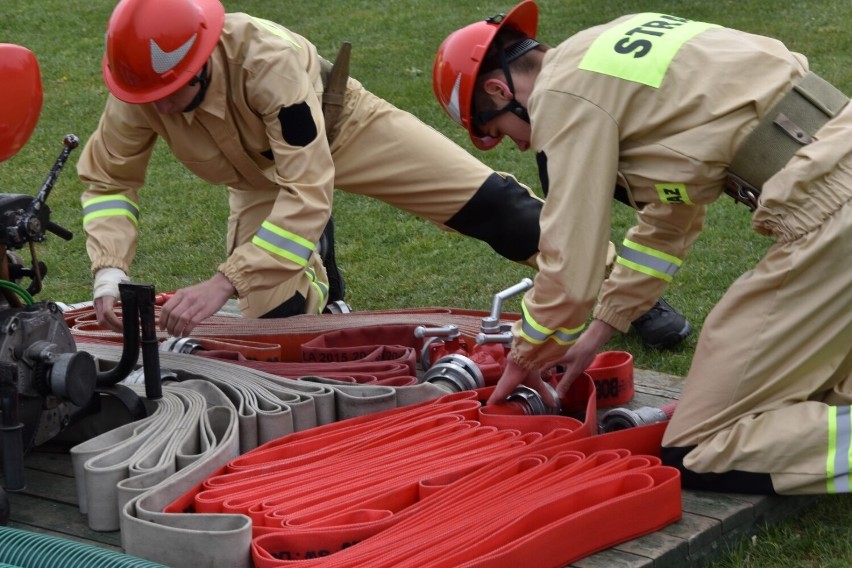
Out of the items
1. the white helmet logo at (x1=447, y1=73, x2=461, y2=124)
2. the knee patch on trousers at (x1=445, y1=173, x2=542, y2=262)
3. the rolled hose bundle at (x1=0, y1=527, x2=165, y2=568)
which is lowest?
the rolled hose bundle at (x1=0, y1=527, x2=165, y2=568)

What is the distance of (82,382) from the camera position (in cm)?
Result: 407

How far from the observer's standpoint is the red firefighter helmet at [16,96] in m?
3.91

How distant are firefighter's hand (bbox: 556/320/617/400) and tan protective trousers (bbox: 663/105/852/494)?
0.58 meters

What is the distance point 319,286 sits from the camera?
21.0ft

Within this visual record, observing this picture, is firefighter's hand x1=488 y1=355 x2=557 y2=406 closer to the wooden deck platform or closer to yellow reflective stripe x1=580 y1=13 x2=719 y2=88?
the wooden deck platform

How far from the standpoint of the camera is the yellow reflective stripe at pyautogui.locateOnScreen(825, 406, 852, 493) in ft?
12.5

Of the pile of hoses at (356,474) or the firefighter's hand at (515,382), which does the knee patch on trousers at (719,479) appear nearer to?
the pile of hoses at (356,474)

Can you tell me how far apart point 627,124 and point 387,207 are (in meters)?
5.49

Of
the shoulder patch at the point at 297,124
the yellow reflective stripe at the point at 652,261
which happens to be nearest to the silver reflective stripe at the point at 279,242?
the shoulder patch at the point at 297,124

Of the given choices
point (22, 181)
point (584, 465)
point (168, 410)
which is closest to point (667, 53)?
point (584, 465)

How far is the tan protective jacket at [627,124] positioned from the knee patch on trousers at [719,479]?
54cm

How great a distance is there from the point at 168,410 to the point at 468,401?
42.8 inches

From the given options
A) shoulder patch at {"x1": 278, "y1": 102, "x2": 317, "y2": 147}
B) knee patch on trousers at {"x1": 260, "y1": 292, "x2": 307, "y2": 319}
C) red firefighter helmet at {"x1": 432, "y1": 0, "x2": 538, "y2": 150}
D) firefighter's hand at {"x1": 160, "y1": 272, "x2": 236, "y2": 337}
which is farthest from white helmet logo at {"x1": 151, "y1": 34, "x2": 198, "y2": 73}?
knee patch on trousers at {"x1": 260, "y1": 292, "x2": 307, "y2": 319}

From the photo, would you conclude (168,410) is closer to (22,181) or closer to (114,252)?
(114,252)
